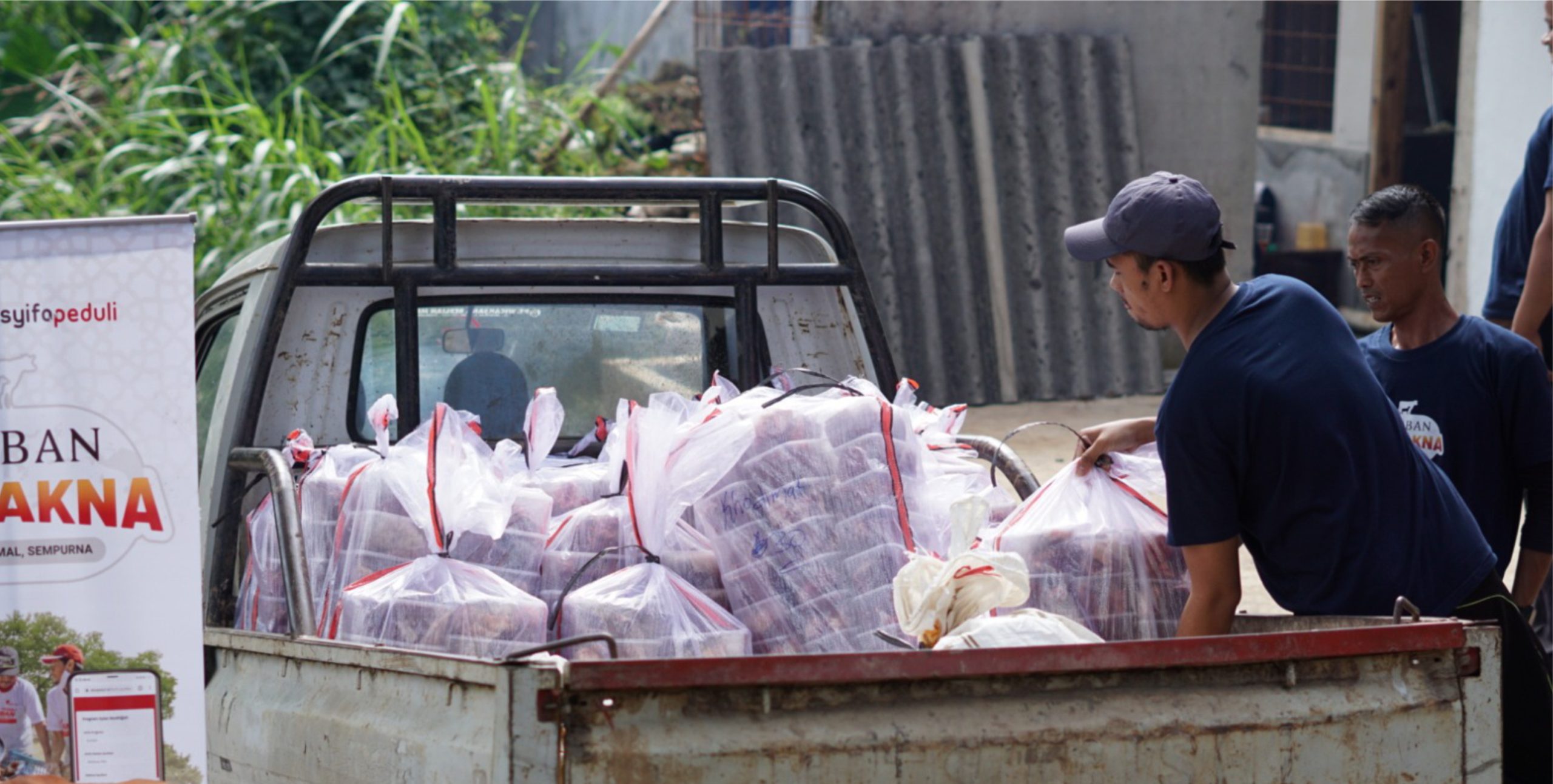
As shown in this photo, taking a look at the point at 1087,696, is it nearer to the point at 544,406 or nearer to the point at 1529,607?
the point at 544,406

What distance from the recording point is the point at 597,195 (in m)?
3.56

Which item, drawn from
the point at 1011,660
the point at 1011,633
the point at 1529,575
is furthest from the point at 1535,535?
the point at 1011,660

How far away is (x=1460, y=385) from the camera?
325 cm

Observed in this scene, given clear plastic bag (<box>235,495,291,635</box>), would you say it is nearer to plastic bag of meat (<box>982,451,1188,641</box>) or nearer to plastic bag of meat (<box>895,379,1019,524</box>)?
plastic bag of meat (<box>895,379,1019,524</box>)

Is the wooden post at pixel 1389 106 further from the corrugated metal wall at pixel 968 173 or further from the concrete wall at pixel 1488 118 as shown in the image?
the concrete wall at pixel 1488 118

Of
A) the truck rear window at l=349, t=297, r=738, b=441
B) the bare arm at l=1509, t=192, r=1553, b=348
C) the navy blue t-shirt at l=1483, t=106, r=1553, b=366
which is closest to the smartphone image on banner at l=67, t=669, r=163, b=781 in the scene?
the truck rear window at l=349, t=297, r=738, b=441

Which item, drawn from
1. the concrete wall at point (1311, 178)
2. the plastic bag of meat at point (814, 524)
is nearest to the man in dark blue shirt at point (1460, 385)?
the plastic bag of meat at point (814, 524)

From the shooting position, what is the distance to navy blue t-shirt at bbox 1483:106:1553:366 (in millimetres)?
4023

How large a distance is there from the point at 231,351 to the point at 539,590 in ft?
4.18

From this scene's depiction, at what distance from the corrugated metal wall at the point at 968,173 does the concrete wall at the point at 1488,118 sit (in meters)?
2.22

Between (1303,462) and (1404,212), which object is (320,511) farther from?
(1404,212)

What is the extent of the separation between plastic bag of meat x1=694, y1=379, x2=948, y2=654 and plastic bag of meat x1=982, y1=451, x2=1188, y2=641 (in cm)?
24

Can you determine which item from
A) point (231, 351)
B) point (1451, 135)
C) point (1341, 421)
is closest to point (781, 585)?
point (1341, 421)

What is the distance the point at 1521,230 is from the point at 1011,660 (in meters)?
2.66
